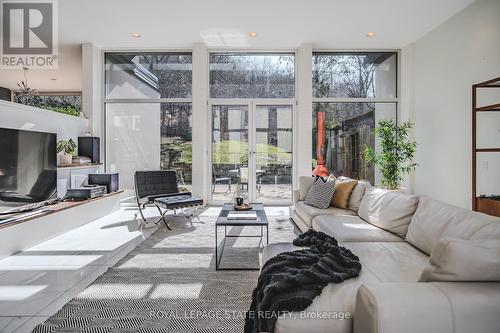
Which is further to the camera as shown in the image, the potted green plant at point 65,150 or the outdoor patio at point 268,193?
the outdoor patio at point 268,193

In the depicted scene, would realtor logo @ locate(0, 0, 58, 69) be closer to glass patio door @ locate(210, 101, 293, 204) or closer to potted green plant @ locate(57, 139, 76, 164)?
potted green plant @ locate(57, 139, 76, 164)

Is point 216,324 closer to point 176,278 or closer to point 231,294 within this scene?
point 231,294

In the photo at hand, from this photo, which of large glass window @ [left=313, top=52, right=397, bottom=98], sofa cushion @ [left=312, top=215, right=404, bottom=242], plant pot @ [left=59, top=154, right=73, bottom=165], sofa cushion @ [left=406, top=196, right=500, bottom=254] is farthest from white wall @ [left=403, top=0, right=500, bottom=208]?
plant pot @ [left=59, top=154, right=73, bottom=165]

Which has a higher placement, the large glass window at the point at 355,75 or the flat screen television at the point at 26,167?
the large glass window at the point at 355,75

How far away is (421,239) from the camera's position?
7.60 ft

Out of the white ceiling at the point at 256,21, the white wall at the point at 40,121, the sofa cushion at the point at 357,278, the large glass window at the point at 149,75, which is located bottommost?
the sofa cushion at the point at 357,278

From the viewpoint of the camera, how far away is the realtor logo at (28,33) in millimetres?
4680

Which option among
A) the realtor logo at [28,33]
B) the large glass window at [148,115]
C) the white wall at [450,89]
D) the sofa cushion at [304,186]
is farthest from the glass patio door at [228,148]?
the white wall at [450,89]

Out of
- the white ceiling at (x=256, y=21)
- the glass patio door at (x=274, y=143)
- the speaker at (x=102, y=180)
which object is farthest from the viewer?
the glass patio door at (x=274, y=143)

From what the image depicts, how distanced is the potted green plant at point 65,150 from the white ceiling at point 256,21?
196cm

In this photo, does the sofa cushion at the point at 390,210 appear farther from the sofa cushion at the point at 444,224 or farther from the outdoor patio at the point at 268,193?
the outdoor patio at the point at 268,193

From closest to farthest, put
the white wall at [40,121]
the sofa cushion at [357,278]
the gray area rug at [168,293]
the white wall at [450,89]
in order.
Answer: the sofa cushion at [357,278] < the gray area rug at [168,293] < the white wall at [40,121] < the white wall at [450,89]

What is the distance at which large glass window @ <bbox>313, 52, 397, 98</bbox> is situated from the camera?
6.54 metres

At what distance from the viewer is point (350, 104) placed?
6.57m
